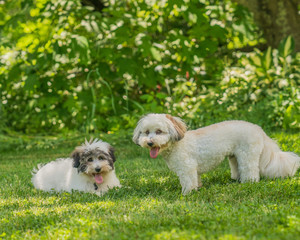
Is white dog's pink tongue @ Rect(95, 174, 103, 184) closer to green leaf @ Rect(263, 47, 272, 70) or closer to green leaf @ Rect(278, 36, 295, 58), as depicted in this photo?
green leaf @ Rect(263, 47, 272, 70)

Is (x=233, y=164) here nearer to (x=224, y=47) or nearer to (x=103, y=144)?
(x=103, y=144)

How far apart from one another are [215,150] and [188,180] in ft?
1.65

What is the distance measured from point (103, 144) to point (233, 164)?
1699mm

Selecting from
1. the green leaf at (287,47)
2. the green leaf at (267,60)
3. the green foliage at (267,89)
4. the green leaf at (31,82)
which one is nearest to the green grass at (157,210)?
the green foliage at (267,89)

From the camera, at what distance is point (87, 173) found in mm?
5504

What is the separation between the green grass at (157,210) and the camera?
11.4 ft

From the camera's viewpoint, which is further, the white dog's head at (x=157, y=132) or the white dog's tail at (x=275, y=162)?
the white dog's tail at (x=275, y=162)

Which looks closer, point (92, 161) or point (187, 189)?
point (187, 189)

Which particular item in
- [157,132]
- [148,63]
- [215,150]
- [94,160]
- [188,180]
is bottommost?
[188,180]

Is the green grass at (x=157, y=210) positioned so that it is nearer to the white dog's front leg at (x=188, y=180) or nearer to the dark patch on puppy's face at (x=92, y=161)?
the white dog's front leg at (x=188, y=180)

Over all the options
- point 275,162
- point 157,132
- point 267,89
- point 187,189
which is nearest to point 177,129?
point 157,132

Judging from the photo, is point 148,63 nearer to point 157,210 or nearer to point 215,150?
point 215,150

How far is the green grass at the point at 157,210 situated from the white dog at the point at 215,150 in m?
0.23

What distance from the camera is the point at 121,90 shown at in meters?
12.3
